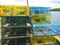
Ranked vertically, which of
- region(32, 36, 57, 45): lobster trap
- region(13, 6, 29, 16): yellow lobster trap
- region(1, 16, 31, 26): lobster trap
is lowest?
region(32, 36, 57, 45): lobster trap

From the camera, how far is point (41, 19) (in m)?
1.68

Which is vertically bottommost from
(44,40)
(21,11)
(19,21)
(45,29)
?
(44,40)

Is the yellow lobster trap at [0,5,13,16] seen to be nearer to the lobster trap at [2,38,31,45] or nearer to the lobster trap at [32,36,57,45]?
the lobster trap at [2,38,31,45]

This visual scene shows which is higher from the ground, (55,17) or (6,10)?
(6,10)

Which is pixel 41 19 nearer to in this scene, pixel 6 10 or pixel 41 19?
pixel 41 19

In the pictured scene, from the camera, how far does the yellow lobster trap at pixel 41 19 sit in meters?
1.67

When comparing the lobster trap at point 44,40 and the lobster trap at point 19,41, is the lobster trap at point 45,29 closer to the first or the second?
the lobster trap at point 44,40

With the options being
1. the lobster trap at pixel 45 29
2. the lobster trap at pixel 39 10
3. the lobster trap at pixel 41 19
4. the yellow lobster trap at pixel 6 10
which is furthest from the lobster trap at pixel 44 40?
the yellow lobster trap at pixel 6 10

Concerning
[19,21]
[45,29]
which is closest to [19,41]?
[19,21]

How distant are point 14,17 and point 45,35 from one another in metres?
0.46

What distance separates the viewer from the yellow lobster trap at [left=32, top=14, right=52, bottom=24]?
5.47ft

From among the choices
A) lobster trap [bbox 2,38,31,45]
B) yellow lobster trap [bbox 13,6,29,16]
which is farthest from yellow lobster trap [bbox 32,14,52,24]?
lobster trap [bbox 2,38,31,45]

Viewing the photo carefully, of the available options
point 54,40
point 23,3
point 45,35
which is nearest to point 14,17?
point 23,3

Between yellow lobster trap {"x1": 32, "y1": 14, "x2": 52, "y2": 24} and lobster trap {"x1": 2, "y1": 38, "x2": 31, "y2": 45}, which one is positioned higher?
yellow lobster trap {"x1": 32, "y1": 14, "x2": 52, "y2": 24}
